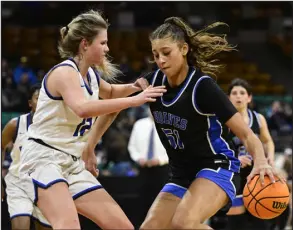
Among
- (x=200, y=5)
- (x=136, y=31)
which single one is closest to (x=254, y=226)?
(x=136, y=31)

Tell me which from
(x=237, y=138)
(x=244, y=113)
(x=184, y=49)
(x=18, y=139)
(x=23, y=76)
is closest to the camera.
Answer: (x=184, y=49)

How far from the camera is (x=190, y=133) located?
4258 millimetres

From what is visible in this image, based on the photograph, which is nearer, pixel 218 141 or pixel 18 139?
pixel 218 141

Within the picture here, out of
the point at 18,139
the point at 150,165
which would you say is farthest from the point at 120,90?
the point at 150,165

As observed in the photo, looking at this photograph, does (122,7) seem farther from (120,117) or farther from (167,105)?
(167,105)

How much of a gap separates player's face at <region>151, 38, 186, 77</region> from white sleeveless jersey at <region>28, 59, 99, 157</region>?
0.52 metres

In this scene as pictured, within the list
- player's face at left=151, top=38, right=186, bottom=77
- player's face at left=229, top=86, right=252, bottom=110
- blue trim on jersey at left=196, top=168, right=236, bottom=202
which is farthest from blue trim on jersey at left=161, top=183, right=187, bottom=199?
player's face at left=229, top=86, right=252, bottom=110

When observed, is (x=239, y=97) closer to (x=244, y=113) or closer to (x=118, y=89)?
(x=244, y=113)

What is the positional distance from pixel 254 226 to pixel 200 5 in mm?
11488

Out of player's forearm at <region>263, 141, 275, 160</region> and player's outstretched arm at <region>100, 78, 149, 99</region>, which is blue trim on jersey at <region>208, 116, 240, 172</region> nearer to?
player's outstretched arm at <region>100, 78, 149, 99</region>

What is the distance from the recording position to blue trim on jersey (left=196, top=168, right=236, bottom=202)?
13.8 feet

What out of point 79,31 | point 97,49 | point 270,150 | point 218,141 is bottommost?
point 270,150

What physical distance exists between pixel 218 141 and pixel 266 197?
50 centimetres

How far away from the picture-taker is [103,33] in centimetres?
430
